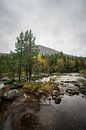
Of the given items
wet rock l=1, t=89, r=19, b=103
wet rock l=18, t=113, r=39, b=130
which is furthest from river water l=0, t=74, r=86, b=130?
wet rock l=1, t=89, r=19, b=103

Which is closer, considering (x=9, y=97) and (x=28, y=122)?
(x=28, y=122)

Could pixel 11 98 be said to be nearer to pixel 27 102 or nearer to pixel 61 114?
pixel 27 102

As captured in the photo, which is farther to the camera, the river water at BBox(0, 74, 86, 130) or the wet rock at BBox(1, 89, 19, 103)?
the wet rock at BBox(1, 89, 19, 103)

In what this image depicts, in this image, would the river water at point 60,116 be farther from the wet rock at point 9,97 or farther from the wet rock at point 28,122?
the wet rock at point 9,97

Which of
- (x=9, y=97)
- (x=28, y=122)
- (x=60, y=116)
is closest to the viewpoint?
(x=28, y=122)

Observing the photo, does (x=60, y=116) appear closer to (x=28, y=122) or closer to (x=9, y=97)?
(x=28, y=122)

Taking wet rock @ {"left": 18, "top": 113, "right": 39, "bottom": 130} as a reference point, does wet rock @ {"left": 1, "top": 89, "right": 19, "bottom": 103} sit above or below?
above

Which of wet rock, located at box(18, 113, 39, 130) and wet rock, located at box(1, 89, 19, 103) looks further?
wet rock, located at box(1, 89, 19, 103)

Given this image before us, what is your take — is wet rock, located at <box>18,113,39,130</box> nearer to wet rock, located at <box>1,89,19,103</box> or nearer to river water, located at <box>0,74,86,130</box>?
river water, located at <box>0,74,86,130</box>

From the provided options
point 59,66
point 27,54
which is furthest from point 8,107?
point 59,66

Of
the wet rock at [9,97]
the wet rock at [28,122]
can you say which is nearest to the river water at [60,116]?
the wet rock at [28,122]

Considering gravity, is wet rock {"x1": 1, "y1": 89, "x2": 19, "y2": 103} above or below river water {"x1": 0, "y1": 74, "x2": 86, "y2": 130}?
above

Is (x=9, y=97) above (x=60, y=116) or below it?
above

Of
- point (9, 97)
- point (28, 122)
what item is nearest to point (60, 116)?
point (28, 122)
